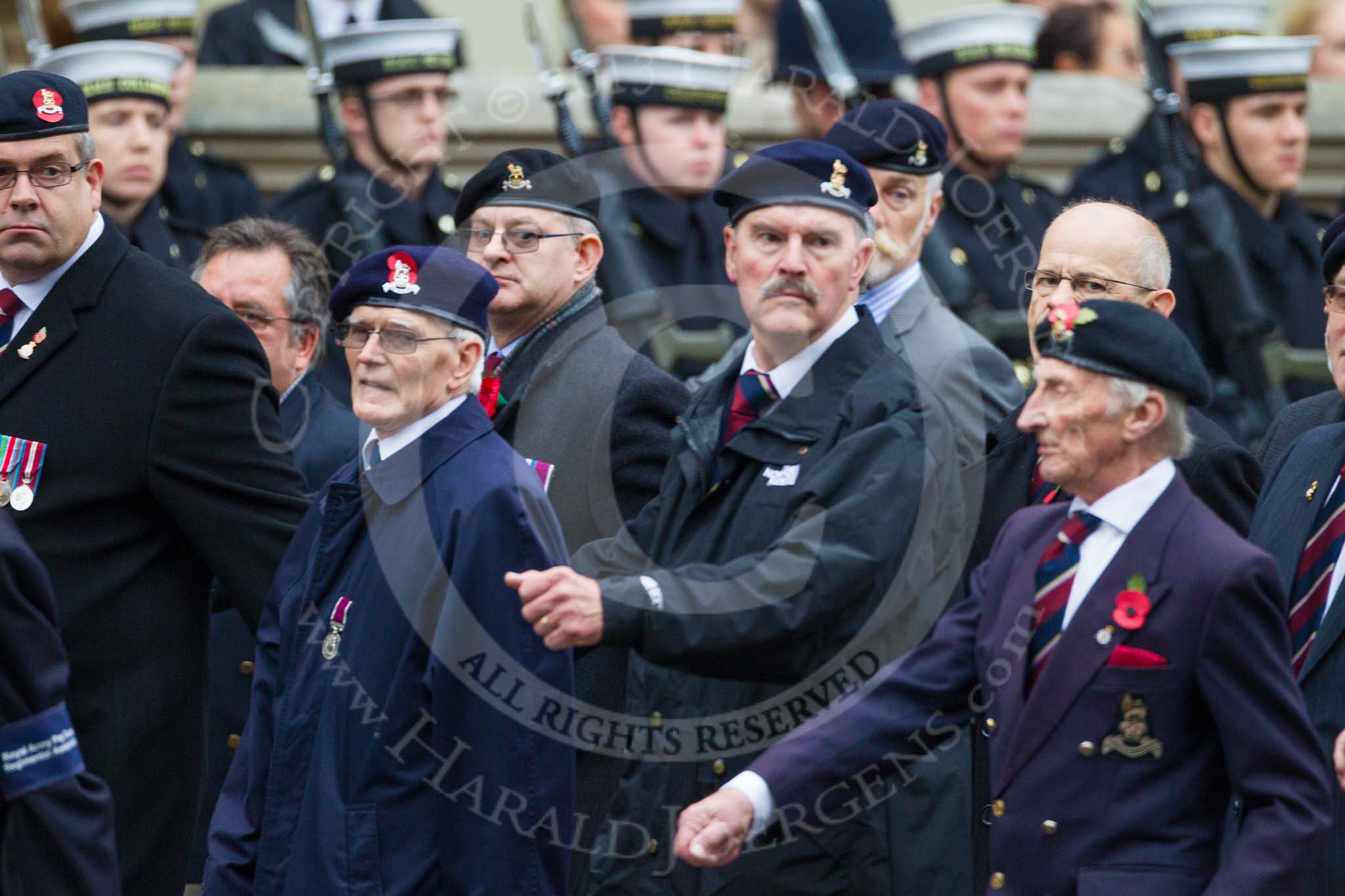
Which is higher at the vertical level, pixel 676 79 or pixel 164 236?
pixel 676 79

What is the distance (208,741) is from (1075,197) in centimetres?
439

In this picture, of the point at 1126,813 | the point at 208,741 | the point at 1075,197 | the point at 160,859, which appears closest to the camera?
the point at 1126,813

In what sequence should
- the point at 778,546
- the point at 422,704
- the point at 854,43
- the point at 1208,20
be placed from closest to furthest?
the point at 422,704 → the point at 778,546 → the point at 1208,20 → the point at 854,43

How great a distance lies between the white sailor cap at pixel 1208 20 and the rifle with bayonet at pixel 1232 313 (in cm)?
75

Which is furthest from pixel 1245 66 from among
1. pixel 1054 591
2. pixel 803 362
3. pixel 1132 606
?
pixel 1132 606

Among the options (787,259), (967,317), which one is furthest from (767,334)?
(967,317)

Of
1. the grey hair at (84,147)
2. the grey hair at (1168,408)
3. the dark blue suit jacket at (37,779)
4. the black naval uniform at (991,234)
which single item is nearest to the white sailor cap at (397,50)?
the black naval uniform at (991,234)

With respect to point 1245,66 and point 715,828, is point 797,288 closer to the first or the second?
point 715,828

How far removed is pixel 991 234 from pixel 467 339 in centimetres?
400

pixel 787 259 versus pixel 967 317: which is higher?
pixel 787 259

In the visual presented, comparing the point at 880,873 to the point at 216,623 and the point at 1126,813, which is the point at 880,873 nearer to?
the point at 1126,813

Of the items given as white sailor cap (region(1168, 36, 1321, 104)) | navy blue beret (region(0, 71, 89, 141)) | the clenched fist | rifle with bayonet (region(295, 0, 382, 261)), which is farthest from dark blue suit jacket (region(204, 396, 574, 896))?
white sailor cap (region(1168, 36, 1321, 104))

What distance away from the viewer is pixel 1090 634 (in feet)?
12.5

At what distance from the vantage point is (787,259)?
187 inches
